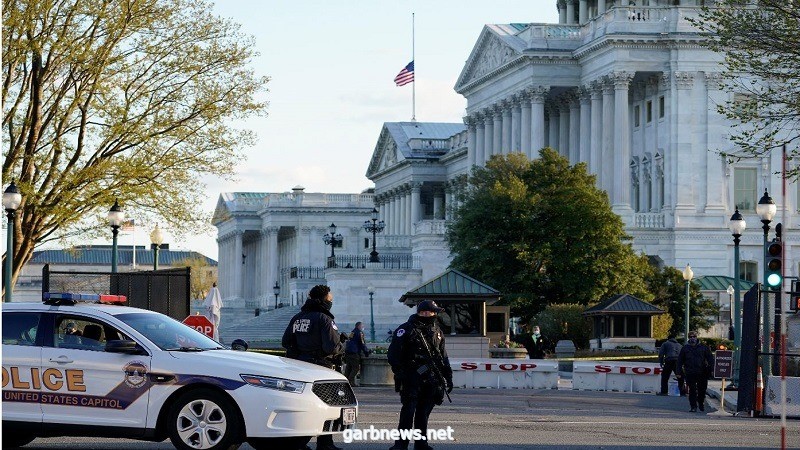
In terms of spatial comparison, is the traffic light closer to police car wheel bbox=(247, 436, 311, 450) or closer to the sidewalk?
the sidewalk

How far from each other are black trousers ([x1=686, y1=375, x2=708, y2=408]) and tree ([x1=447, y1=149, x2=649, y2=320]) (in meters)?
34.7

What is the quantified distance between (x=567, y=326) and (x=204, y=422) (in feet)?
161

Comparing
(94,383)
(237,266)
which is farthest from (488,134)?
(94,383)

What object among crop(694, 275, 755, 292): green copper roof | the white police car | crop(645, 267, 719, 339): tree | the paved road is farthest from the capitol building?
the white police car

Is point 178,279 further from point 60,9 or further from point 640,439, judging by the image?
point 640,439

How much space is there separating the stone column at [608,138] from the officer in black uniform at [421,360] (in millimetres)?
74968

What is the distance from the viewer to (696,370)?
36.8 metres

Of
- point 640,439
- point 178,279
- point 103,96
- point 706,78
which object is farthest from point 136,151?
Result: point 706,78

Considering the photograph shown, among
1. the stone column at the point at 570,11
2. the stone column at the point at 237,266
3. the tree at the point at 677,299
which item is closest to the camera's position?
the tree at the point at 677,299

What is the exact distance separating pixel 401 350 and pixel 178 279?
50.3 feet

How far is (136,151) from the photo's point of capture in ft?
146

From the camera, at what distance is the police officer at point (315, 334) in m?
21.0

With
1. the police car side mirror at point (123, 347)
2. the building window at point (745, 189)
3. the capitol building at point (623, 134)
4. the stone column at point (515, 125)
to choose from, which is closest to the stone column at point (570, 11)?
the capitol building at point (623, 134)
